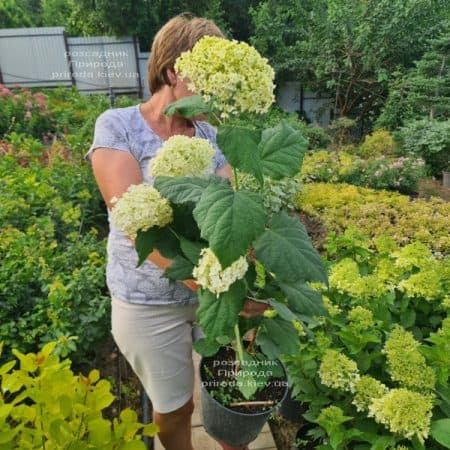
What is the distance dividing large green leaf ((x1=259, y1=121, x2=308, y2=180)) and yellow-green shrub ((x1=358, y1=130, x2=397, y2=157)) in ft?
21.3

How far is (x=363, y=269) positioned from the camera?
80.4 inches

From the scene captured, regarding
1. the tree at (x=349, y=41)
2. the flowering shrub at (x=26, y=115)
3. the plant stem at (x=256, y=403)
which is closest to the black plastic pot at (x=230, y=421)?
the plant stem at (x=256, y=403)

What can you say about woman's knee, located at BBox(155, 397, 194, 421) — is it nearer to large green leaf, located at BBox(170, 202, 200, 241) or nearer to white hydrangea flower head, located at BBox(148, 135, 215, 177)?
large green leaf, located at BBox(170, 202, 200, 241)

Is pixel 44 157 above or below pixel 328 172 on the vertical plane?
above

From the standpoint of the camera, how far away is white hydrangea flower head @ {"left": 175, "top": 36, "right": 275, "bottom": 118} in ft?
2.37

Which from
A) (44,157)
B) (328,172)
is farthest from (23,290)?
(328,172)

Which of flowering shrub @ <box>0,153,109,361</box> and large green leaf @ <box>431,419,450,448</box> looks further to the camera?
flowering shrub @ <box>0,153,109,361</box>

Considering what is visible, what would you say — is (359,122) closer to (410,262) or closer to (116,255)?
(410,262)

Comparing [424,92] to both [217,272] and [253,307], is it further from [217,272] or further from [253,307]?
[217,272]

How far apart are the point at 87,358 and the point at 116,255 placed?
1.28 m

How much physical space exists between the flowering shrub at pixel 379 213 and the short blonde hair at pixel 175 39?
2920 millimetres

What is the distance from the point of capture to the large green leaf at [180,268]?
105cm

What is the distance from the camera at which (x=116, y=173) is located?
4.04 feet

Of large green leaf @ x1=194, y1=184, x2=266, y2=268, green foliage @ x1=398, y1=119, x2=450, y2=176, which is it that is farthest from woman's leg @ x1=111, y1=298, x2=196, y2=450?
green foliage @ x1=398, y1=119, x2=450, y2=176
